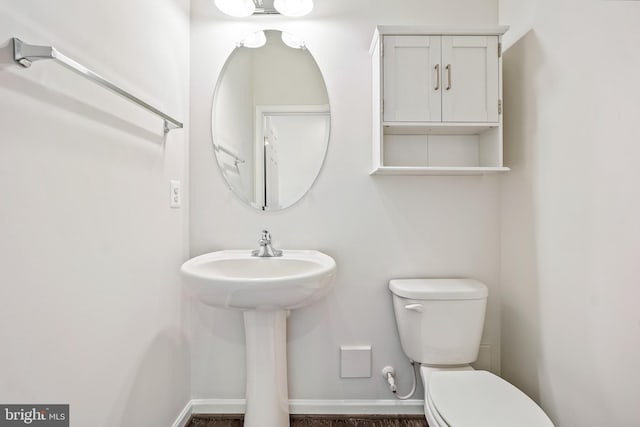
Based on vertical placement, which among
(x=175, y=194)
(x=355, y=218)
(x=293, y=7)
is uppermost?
(x=293, y=7)

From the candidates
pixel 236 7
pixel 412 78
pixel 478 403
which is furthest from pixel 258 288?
pixel 236 7

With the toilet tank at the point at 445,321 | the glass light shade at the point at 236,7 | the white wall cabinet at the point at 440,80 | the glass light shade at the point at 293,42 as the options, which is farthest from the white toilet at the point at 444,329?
the glass light shade at the point at 236,7

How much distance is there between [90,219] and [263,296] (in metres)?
0.56

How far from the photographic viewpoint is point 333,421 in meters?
1.57

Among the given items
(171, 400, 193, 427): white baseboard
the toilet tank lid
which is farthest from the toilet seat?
(171, 400, 193, 427): white baseboard

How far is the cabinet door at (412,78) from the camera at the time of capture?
→ 55.4 inches

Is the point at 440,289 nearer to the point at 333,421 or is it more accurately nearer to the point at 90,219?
the point at 333,421

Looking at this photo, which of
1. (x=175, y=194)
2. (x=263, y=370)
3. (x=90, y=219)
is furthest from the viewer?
(x=175, y=194)

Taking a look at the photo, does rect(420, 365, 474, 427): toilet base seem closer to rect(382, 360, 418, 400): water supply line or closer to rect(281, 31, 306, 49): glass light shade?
rect(382, 360, 418, 400): water supply line

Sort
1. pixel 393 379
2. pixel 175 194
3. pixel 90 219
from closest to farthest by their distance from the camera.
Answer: pixel 90 219 < pixel 175 194 < pixel 393 379

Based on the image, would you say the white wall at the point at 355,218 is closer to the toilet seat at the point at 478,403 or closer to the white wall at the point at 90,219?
the white wall at the point at 90,219

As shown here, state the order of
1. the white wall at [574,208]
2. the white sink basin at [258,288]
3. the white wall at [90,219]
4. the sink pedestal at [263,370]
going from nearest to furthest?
the white wall at [90,219]
the white wall at [574,208]
the white sink basin at [258,288]
the sink pedestal at [263,370]

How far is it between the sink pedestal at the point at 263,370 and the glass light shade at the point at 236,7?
137 centimetres

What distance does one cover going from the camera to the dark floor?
60.8 inches
